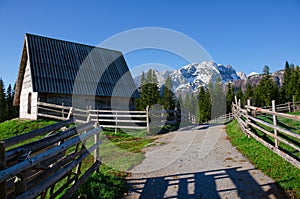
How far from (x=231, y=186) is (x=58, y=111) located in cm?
1510

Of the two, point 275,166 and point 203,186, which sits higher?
point 275,166

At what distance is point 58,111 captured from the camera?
17.4m

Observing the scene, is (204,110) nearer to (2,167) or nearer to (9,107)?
(9,107)

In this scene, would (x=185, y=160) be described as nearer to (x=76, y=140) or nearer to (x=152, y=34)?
(x=76, y=140)

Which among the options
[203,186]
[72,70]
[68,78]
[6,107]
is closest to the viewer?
[203,186]

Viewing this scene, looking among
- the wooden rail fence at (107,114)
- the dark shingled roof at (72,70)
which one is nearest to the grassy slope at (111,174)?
the wooden rail fence at (107,114)

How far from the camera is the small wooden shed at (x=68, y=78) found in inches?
737

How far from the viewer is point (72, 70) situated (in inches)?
816

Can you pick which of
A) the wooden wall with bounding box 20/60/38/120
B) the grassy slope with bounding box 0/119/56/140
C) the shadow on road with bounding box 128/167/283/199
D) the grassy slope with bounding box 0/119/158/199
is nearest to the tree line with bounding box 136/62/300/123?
the wooden wall with bounding box 20/60/38/120

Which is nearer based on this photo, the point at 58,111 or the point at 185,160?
the point at 185,160

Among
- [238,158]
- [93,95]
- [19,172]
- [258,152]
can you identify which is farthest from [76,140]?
[93,95]

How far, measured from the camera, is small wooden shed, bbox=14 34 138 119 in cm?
1872

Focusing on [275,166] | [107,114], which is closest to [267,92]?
[107,114]

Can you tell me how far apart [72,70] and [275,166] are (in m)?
18.5
